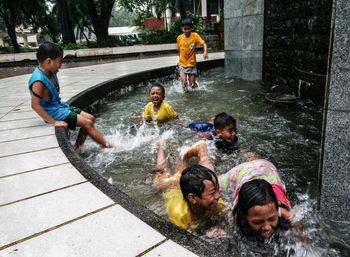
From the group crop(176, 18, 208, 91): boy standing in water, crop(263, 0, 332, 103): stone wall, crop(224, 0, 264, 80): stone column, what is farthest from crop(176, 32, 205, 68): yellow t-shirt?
crop(263, 0, 332, 103): stone wall

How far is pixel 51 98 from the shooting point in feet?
15.3

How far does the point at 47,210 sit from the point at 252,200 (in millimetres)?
1549

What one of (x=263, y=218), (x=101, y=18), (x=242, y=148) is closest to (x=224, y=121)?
(x=242, y=148)

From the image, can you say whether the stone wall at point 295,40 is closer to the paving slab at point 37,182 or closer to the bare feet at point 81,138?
the bare feet at point 81,138

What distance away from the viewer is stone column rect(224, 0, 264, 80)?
10.2m

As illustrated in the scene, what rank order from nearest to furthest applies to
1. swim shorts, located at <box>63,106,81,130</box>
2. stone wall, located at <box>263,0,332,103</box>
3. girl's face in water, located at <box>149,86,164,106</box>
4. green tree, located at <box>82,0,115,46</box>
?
swim shorts, located at <box>63,106,81,130</box>, girl's face in water, located at <box>149,86,164,106</box>, stone wall, located at <box>263,0,332,103</box>, green tree, located at <box>82,0,115,46</box>

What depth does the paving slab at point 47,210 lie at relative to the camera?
7.53 ft

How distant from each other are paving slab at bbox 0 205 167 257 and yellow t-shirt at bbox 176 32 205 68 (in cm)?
737

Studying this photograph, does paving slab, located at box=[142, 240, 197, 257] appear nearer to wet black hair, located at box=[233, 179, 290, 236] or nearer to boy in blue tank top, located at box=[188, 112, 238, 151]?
wet black hair, located at box=[233, 179, 290, 236]

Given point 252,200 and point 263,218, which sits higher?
point 252,200

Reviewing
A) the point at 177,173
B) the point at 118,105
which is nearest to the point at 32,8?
the point at 118,105

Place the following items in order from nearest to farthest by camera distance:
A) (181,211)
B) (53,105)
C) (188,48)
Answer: (181,211) < (53,105) < (188,48)

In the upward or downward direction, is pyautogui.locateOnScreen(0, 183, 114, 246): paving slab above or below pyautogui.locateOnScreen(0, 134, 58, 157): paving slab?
below

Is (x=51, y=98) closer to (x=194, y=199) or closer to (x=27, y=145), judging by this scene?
(x=27, y=145)
